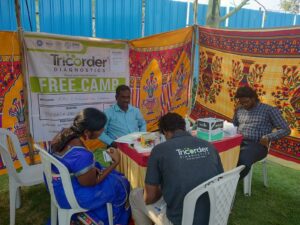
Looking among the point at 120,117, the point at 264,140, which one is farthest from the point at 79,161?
the point at 264,140

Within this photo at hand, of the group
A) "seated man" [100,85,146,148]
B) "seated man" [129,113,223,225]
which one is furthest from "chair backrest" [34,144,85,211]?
"seated man" [100,85,146,148]

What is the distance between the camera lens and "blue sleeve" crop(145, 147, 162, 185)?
1608 millimetres

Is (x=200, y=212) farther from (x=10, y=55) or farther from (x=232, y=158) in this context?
(x=10, y=55)

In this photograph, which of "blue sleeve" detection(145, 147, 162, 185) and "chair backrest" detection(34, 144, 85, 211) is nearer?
"blue sleeve" detection(145, 147, 162, 185)

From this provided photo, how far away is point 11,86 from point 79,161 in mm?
1963

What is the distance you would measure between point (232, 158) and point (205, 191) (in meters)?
1.39

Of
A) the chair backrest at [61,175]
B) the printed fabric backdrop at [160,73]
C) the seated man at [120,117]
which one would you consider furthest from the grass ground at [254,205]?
the printed fabric backdrop at [160,73]

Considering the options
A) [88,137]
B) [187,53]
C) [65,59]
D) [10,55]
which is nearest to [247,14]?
[187,53]

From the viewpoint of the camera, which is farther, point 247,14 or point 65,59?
point 247,14

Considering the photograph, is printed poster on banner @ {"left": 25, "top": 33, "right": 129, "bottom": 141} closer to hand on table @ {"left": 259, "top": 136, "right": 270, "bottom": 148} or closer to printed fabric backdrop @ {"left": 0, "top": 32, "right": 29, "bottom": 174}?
printed fabric backdrop @ {"left": 0, "top": 32, "right": 29, "bottom": 174}

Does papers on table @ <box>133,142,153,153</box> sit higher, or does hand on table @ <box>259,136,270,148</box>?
papers on table @ <box>133,142,153,153</box>

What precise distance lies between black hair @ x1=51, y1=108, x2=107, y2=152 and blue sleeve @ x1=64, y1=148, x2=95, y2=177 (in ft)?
0.33

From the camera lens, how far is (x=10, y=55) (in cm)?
312

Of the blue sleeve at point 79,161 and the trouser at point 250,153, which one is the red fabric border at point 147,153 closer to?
the trouser at point 250,153
